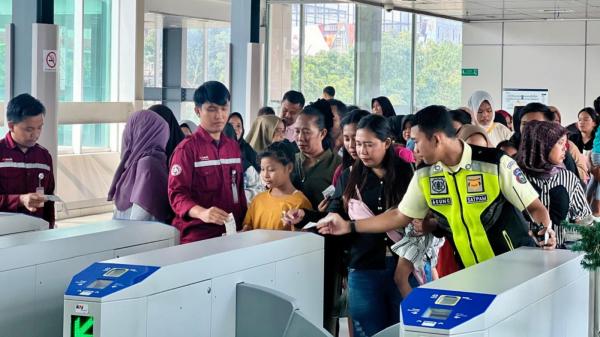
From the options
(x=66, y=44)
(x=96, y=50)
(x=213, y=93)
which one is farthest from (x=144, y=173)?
(x=96, y=50)

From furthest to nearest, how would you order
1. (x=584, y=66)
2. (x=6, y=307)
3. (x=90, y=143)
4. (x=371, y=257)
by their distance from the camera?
(x=584, y=66) < (x=90, y=143) < (x=371, y=257) < (x=6, y=307)

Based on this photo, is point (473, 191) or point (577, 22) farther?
point (577, 22)

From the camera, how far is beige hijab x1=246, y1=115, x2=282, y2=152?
812 cm

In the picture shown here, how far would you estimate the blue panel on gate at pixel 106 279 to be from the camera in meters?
2.89

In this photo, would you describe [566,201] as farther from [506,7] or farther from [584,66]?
[584,66]

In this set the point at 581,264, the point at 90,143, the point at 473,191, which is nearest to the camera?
the point at 581,264

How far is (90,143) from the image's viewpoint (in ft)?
45.6

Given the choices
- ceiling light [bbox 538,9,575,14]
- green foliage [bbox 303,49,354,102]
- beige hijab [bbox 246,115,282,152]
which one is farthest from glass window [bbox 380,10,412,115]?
beige hijab [bbox 246,115,282,152]

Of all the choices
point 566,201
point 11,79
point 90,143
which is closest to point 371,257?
point 566,201

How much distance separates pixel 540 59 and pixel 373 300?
53.0 ft

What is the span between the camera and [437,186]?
3.97 meters

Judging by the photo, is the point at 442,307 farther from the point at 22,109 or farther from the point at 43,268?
the point at 22,109

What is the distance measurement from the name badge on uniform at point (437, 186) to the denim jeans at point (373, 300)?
2.71ft

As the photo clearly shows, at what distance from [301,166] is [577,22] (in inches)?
603
